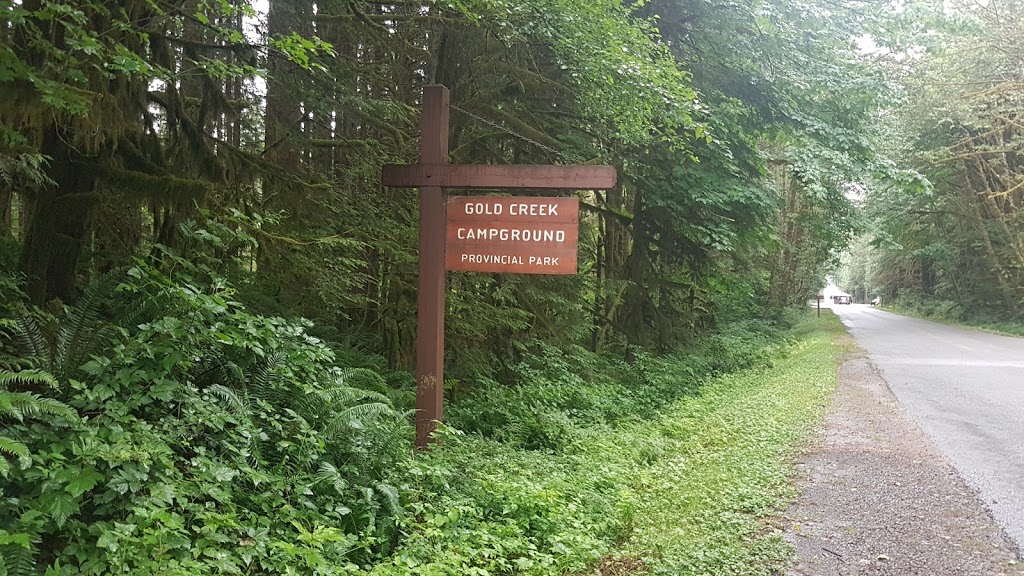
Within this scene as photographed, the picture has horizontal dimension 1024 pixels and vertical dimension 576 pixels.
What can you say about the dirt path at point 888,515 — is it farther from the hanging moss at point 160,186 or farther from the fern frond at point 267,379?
the hanging moss at point 160,186

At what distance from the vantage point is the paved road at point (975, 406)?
5859 mm

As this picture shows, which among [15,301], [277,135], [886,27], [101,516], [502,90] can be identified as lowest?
[101,516]

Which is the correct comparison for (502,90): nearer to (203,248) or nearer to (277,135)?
(277,135)

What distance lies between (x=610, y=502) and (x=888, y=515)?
85.6 inches

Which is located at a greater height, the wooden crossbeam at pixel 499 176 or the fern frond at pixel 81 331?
the wooden crossbeam at pixel 499 176

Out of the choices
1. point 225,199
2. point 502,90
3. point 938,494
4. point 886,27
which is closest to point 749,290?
point 886,27

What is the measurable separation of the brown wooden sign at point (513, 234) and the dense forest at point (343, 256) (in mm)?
1084

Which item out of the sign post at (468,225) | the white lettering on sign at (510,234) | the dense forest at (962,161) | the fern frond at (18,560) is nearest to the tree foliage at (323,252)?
the fern frond at (18,560)

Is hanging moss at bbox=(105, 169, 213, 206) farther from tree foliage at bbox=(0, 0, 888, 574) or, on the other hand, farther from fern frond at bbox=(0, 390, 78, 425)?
fern frond at bbox=(0, 390, 78, 425)

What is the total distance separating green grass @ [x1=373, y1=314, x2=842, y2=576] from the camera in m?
4.19

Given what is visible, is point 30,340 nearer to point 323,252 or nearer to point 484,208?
point 484,208

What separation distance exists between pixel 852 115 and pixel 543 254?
10.1 m

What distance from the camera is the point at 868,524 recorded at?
4.91 m

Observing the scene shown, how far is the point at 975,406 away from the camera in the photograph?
9.70 m
